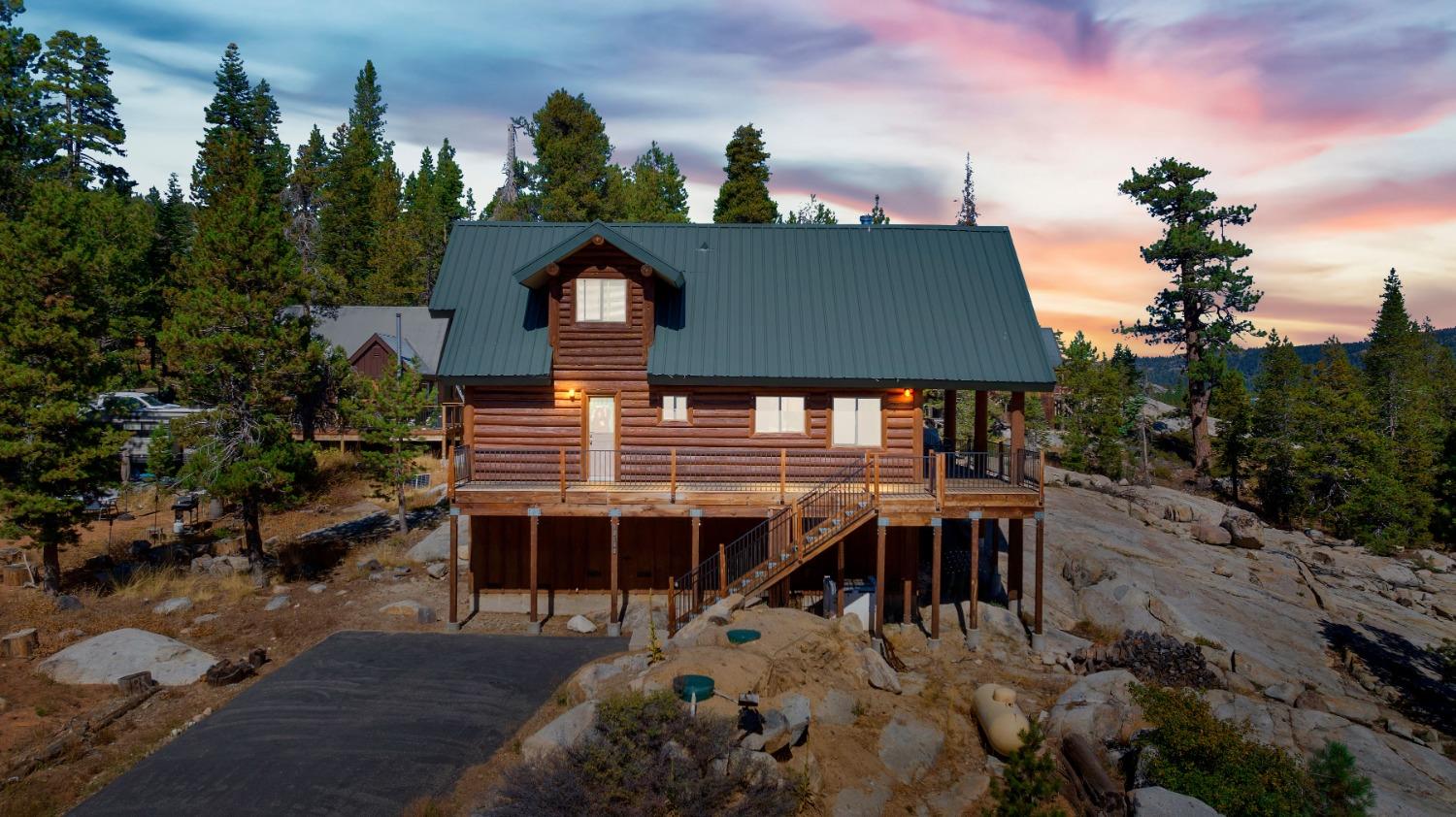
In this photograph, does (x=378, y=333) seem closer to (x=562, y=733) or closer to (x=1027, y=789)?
(x=562, y=733)

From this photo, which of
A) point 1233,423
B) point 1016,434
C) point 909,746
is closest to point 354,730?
point 909,746

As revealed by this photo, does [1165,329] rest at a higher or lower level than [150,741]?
higher

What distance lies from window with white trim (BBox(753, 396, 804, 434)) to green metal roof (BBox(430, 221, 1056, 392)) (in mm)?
810

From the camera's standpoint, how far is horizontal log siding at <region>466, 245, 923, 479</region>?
72.4 ft

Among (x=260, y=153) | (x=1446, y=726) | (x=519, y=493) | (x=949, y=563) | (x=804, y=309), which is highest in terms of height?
(x=260, y=153)

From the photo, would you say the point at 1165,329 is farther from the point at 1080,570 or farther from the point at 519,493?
the point at 519,493

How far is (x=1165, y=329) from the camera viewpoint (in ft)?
161

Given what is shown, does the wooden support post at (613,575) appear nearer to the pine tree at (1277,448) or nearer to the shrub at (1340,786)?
the shrub at (1340,786)

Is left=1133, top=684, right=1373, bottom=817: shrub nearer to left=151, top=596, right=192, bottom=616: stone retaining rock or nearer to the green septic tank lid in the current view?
the green septic tank lid

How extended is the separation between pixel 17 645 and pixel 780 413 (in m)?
18.8

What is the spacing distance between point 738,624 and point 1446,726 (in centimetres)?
1554

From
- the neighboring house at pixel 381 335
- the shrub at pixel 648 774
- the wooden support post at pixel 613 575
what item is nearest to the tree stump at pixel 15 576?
the wooden support post at pixel 613 575

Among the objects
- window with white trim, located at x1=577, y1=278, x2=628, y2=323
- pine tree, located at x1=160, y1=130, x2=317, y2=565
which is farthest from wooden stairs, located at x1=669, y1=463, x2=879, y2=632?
pine tree, located at x1=160, y1=130, x2=317, y2=565

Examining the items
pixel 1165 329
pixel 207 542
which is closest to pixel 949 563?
pixel 207 542
